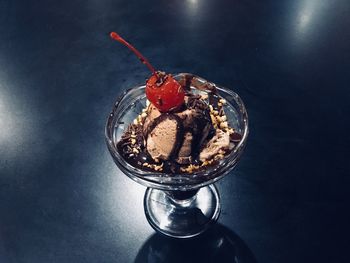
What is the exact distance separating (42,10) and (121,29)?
459 millimetres

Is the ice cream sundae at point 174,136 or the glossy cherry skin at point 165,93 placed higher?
the glossy cherry skin at point 165,93

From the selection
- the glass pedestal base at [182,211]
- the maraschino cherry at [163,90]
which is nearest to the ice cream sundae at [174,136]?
the maraschino cherry at [163,90]

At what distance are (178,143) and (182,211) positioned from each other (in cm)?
35

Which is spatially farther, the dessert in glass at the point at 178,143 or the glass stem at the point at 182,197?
the glass stem at the point at 182,197

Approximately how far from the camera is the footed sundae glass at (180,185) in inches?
44.1

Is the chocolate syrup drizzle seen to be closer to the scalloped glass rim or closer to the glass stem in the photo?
the scalloped glass rim

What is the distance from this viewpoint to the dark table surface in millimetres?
1268

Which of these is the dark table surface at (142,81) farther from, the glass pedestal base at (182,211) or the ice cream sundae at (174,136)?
the ice cream sundae at (174,136)

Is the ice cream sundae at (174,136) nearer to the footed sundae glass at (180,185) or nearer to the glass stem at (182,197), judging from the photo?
the footed sundae glass at (180,185)

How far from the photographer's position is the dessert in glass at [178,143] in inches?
43.8

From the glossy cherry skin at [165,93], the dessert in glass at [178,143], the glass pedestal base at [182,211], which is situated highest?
the glossy cherry skin at [165,93]

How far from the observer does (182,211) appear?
1419 mm

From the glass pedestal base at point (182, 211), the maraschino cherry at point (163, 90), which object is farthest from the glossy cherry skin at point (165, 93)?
the glass pedestal base at point (182, 211)

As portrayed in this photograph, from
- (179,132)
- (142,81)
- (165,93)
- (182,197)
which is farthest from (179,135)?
(142,81)
